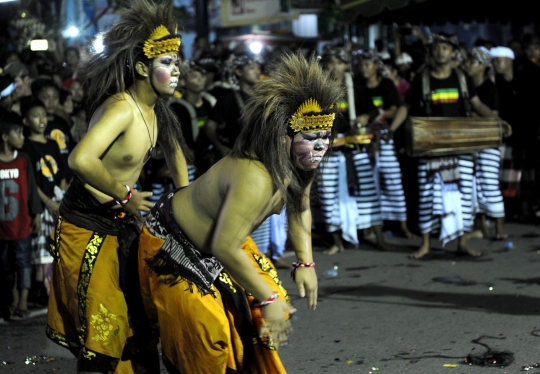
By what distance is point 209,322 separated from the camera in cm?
348

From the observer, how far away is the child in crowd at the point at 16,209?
6633 mm

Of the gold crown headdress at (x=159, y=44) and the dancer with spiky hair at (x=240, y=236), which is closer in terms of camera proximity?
the dancer with spiky hair at (x=240, y=236)

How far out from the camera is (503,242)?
29.6ft

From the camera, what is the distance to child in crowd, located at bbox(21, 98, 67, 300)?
702cm

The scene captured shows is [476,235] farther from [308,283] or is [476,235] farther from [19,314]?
[308,283]

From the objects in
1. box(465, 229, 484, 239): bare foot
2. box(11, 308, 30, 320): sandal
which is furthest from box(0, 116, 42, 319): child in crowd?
box(465, 229, 484, 239): bare foot

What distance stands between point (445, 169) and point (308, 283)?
495 centimetres

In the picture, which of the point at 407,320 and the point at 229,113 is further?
the point at 229,113

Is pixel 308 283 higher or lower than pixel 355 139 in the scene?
higher

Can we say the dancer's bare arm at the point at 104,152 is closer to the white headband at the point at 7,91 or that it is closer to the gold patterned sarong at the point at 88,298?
the gold patterned sarong at the point at 88,298

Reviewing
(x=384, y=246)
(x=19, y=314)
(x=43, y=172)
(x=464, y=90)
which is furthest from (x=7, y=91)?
(x=464, y=90)

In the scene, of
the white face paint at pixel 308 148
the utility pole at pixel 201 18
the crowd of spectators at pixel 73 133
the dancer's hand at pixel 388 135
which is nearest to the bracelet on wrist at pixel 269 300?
the white face paint at pixel 308 148

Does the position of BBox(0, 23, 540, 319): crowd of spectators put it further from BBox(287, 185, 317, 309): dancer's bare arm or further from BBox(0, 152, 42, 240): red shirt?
BBox(287, 185, 317, 309): dancer's bare arm

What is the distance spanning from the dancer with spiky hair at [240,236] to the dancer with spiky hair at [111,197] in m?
0.31
